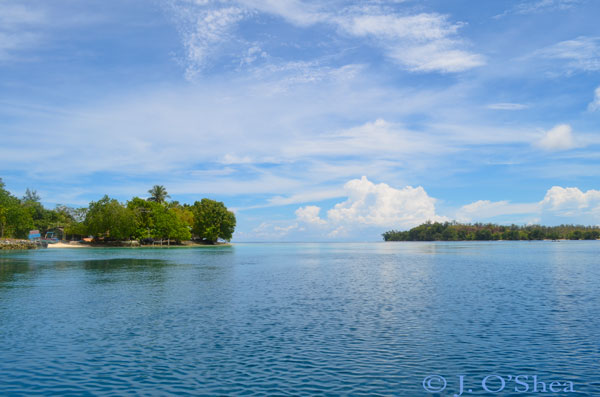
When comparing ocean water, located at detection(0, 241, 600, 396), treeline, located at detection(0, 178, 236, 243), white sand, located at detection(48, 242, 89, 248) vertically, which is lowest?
white sand, located at detection(48, 242, 89, 248)

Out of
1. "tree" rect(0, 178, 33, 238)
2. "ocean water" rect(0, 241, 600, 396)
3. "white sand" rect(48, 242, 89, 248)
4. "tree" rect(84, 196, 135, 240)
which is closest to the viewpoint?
"ocean water" rect(0, 241, 600, 396)

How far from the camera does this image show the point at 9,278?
51219mm

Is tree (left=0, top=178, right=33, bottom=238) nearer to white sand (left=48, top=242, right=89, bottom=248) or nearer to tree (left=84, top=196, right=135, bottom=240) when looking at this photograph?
white sand (left=48, top=242, right=89, bottom=248)

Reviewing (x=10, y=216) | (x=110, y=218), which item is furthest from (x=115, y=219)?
(x=10, y=216)

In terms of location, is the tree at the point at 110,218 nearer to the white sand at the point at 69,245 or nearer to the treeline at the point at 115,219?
the treeline at the point at 115,219

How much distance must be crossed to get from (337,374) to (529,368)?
7597 millimetres

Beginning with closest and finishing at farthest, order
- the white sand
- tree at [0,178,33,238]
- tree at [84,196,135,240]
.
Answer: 1. tree at [0,178,33,238]
2. tree at [84,196,135,240]
3. the white sand

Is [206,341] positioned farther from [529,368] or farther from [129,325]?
[529,368]

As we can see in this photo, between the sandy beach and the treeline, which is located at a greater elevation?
the treeline

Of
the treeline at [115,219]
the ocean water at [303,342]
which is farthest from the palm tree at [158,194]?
the ocean water at [303,342]

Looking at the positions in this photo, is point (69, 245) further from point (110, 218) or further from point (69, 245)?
point (110, 218)

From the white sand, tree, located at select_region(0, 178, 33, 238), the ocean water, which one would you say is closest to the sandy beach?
the white sand

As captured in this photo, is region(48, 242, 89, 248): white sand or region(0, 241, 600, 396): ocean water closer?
region(0, 241, 600, 396): ocean water

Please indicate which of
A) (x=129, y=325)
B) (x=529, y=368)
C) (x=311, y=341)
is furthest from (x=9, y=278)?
(x=529, y=368)
